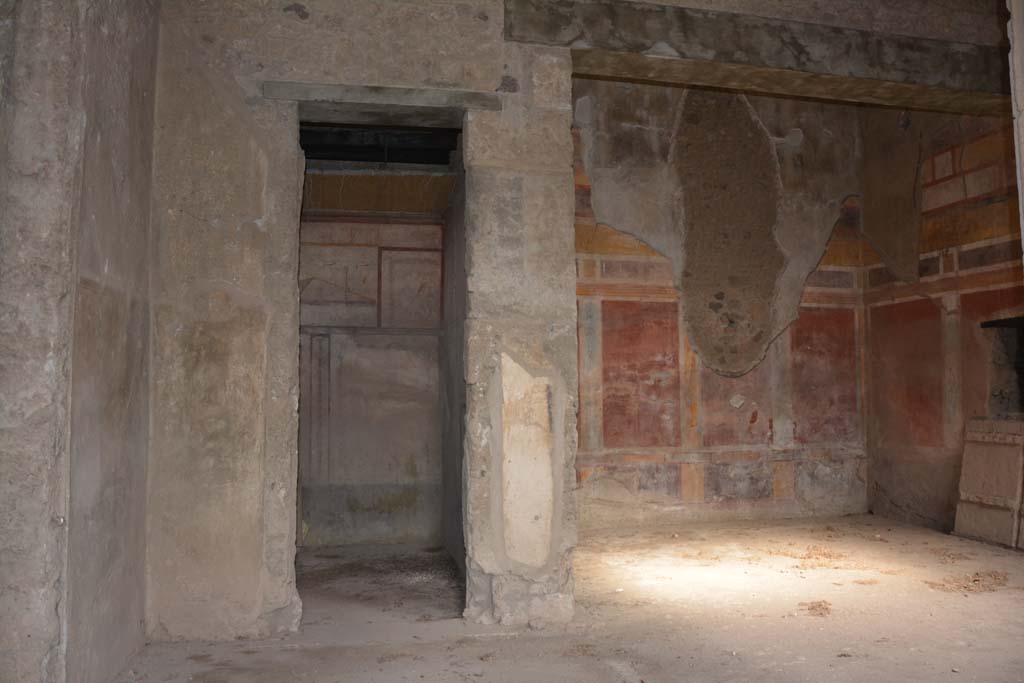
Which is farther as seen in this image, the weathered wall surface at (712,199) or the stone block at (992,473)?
the weathered wall surface at (712,199)

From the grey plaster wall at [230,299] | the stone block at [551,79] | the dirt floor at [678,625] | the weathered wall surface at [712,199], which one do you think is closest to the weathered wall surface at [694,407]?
the weathered wall surface at [712,199]

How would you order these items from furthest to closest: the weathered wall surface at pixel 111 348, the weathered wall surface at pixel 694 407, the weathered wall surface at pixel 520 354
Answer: the weathered wall surface at pixel 694 407 < the weathered wall surface at pixel 520 354 < the weathered wall surface at pixel 111 348

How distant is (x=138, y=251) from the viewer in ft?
11.3

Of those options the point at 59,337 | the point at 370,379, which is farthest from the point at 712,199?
the point at 59,337

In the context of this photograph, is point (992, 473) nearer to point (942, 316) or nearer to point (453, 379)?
point (942, 316)

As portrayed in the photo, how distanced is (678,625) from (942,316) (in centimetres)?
395

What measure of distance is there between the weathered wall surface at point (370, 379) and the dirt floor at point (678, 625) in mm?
472

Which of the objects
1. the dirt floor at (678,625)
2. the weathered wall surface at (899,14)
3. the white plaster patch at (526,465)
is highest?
the weathered wall surface at (899,14)

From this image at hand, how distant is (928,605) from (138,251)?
412 cm

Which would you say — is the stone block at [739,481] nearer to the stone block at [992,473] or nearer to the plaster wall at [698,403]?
the plaster wall at [698,403]

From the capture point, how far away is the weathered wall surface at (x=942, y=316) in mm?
5980

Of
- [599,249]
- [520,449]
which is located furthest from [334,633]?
[599,249]

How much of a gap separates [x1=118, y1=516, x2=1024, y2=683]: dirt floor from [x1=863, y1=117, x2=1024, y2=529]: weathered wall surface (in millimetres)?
Result: 1103

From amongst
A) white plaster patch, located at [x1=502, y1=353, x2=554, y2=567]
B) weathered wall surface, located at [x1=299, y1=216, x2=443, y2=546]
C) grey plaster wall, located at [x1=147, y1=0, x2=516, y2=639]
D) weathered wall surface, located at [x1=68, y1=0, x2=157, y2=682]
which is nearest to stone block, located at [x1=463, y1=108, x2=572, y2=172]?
grey plaster wall, located at [x1=147, y1=0, x2=516, y2=639]
